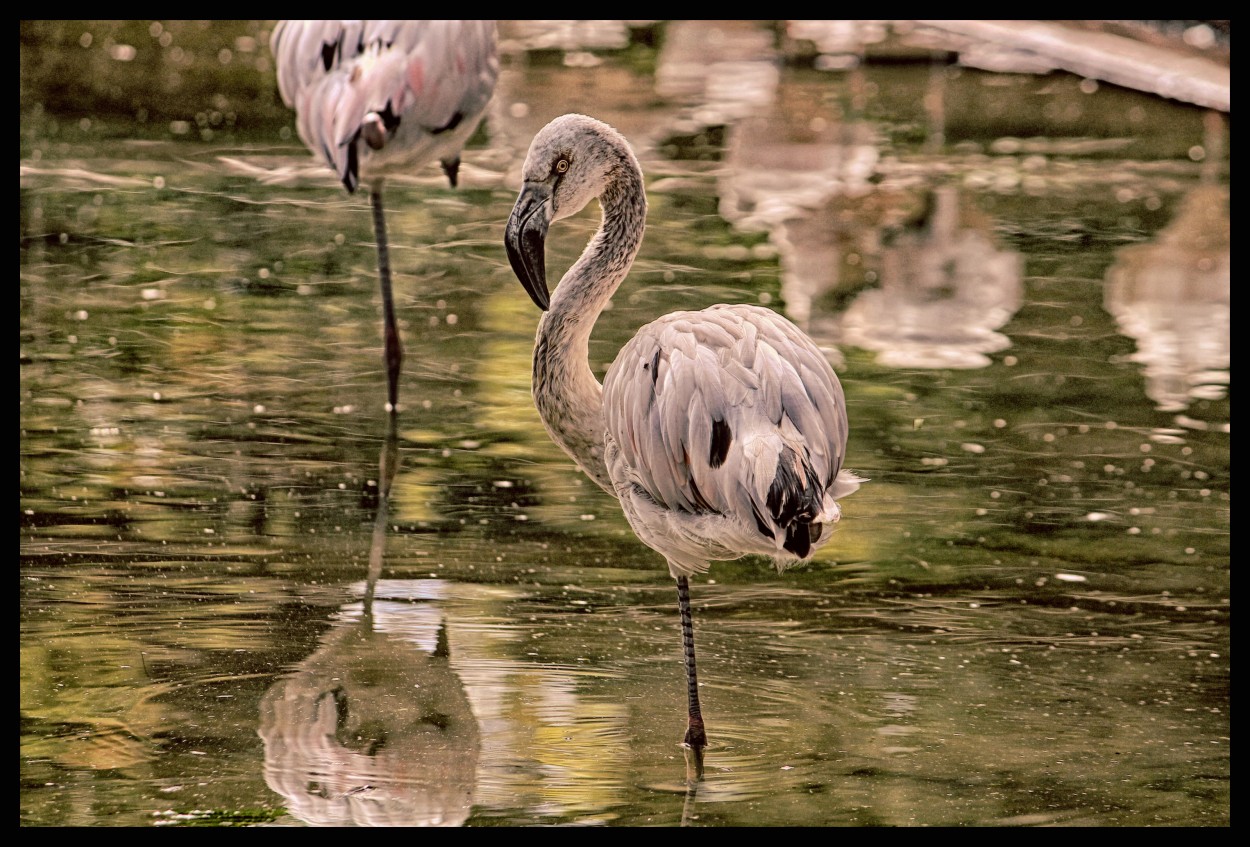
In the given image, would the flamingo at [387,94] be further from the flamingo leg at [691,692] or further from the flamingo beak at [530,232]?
the flamingo leg at [691,692]

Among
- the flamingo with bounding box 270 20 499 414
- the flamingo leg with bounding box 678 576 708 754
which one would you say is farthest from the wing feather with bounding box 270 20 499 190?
the flamingo leg with bounding box 678 576 708 754

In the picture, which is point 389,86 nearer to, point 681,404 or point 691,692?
point 681,404

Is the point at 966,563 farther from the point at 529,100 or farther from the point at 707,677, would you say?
the point at 529,100

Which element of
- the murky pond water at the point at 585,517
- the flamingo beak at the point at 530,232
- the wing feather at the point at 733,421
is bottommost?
the murky pond water at the point at 585,517

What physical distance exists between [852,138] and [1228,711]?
7.61m

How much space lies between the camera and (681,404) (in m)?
4.53

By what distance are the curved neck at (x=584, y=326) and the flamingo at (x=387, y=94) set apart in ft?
8.18

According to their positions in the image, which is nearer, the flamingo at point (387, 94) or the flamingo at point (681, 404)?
the flamingo at point (681, 404)

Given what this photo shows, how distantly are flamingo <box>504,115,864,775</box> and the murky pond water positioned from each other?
557mm

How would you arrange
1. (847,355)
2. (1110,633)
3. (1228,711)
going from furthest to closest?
(847,355), (1110,633), (1228,711)

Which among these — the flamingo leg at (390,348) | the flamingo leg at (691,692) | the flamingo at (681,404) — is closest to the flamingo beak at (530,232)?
the flamingo at (681,404)

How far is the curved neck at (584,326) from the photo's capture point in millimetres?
5051

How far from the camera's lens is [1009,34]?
48.9 ft
